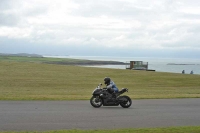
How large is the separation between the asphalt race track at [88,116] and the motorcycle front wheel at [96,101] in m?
0.22

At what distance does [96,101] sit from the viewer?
49.6 ft

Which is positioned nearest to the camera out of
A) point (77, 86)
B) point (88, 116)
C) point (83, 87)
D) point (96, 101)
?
point (88, 116)

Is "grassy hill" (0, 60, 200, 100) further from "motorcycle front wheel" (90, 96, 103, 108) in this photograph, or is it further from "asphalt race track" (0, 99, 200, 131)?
"asphalt race track" (0, 99, 200, 131)

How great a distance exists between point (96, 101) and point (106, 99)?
1.49ft

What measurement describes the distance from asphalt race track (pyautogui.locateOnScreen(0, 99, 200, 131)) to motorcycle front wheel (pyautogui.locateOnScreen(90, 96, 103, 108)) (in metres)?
0.22

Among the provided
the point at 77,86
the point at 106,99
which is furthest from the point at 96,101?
the point at 77,86

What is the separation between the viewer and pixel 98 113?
13.2 metres

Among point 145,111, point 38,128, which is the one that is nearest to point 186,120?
point 145,111

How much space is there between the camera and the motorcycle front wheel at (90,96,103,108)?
15062 millimetres

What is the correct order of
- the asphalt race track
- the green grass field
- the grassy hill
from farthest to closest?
the grassy hill < the green grass field < the asphalt race track

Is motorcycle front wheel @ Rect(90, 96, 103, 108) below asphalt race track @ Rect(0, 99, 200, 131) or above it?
above

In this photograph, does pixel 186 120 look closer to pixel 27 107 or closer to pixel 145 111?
pixel 145 111

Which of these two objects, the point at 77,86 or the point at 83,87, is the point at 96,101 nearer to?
the point at 83,87

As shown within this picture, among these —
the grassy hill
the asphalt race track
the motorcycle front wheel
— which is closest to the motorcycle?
the motorcycle front wheel
